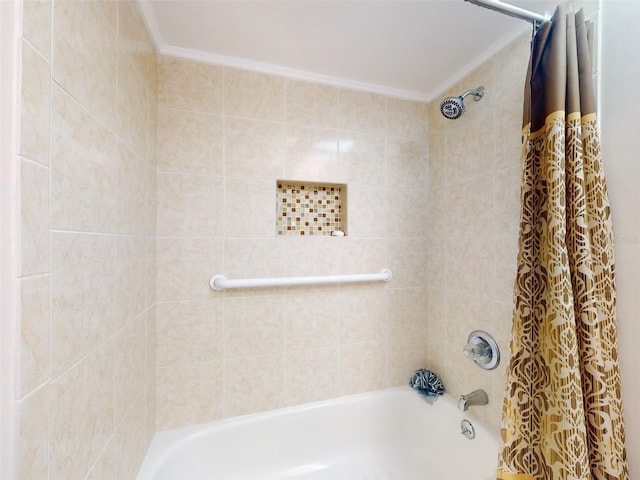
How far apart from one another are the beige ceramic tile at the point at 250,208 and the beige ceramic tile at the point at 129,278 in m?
0.41

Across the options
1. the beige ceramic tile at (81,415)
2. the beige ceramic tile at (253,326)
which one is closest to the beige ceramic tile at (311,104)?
the beige ceramic tile at (253,326)

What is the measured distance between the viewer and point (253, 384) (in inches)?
56.9

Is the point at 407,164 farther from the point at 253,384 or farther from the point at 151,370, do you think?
the point at 151,370

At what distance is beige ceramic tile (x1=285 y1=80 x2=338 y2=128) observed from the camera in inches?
59.0

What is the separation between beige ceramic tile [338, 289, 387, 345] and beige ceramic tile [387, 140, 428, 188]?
2.20 feet

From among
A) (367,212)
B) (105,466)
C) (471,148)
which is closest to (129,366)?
(105,466)

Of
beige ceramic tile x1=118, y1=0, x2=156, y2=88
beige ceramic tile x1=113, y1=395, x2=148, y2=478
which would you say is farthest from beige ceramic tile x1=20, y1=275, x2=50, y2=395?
beige ceramic tile x1=118, y1=0, x2=156, y2=88

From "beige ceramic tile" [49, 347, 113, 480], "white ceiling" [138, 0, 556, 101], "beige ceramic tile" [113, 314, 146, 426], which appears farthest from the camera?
"white ceiling" [138, 0, 556, 101]

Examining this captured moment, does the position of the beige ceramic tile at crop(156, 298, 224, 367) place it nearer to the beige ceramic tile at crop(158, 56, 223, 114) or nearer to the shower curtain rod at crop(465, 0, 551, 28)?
the beige ceramic tile at crop(158, 56, 223, 114)

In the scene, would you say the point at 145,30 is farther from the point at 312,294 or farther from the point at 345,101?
the point at 312,294

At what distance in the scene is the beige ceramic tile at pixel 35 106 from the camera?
47 centimetres

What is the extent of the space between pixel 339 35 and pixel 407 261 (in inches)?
47.5

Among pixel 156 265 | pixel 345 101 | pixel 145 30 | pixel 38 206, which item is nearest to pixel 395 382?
pixel 156 265

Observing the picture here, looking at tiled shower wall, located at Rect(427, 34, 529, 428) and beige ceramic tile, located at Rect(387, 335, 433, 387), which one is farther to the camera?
beige ceramic tile, located at Rect(387, 335, 433, 387)
